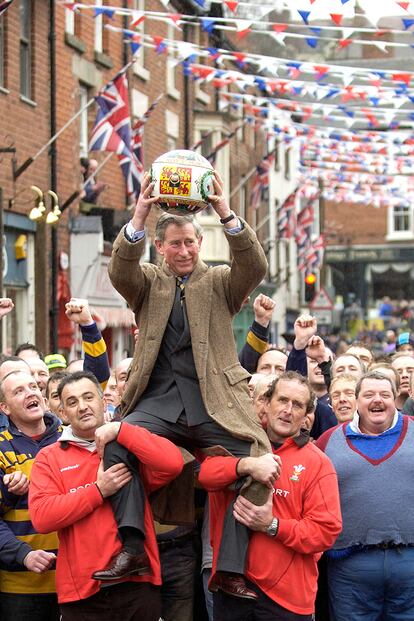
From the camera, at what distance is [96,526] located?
252 inches

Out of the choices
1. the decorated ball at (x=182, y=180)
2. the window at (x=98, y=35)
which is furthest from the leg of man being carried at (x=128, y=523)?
the window at (x=98, y=35)

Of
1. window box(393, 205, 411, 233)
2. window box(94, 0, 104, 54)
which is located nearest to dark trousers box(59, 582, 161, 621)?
window box(94, 0, 104, 54)

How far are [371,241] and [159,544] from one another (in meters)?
52.1

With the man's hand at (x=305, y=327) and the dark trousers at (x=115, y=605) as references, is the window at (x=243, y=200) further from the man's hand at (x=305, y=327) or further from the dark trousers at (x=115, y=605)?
the dark trousers at (x=115, y=605)

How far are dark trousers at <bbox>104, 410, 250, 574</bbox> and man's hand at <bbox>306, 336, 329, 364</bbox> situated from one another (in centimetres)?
251

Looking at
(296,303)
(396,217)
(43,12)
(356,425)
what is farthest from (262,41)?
(356,425)

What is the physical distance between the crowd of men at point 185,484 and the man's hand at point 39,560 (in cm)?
1

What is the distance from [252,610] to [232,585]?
0.80ft

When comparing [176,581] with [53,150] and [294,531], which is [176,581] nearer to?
[294,531]

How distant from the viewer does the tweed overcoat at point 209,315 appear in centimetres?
634

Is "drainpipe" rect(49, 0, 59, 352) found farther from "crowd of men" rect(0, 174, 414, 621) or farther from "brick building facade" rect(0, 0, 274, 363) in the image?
"crowd of men" rect(0, 174, 414, 621)

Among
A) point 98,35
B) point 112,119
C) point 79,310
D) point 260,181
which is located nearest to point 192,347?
point 79,310

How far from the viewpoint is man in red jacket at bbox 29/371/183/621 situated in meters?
6.24

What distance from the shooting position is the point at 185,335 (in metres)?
6.48
